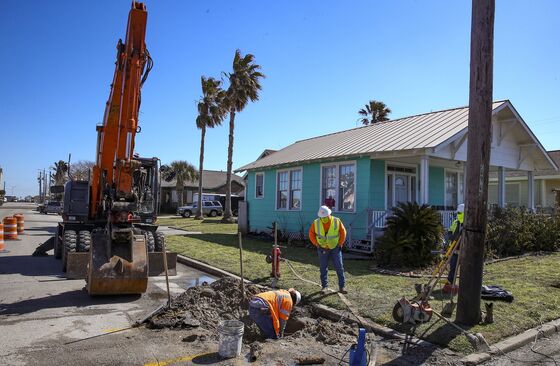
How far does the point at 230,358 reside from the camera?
5219 mm

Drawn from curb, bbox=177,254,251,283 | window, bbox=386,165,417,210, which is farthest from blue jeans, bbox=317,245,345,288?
window, bbox=386,165,417,210

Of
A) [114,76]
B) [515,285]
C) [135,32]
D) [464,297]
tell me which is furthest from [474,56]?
[114,76]

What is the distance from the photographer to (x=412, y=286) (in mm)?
9016

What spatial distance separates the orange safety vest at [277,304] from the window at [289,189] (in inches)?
501

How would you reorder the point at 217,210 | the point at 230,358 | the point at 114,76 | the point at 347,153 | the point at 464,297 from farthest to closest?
the point at 217,210 → the point at 347,153 → the point at 114,76 → the point at 464,297 → the point at 230,358

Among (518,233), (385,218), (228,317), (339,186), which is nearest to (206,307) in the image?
(228,317)

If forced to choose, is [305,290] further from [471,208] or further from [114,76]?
[114,76]

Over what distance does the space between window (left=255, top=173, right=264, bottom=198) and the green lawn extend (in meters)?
6.66

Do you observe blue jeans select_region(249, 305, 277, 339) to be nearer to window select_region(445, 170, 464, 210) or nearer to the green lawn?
the green lawn

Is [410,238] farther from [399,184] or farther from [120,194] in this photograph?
[120,194]

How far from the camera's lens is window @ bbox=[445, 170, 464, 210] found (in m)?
19.2

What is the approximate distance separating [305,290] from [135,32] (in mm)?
6087

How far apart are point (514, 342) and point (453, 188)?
14.3 metres

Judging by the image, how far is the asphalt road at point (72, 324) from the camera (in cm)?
526
